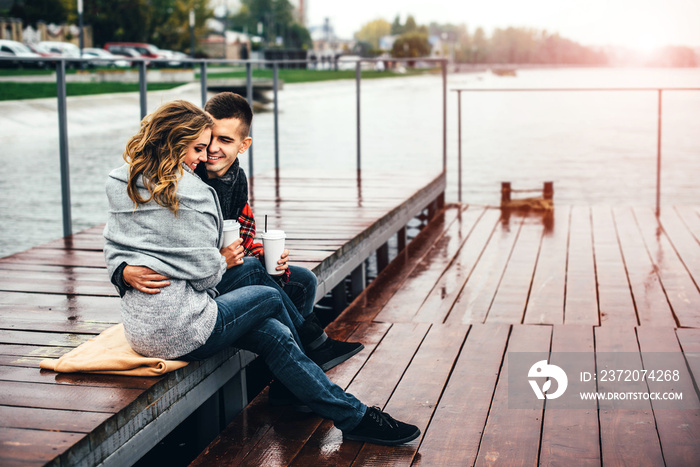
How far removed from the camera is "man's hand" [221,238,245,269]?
234 cm

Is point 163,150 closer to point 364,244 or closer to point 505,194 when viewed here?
point 364,244

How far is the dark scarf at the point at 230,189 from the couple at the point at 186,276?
0.29 metres

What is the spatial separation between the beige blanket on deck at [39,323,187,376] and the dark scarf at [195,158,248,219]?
0.60 metres

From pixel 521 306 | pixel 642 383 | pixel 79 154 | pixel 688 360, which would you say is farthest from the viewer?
pixel 79 154

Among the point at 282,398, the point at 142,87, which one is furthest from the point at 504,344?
the point at 142,87

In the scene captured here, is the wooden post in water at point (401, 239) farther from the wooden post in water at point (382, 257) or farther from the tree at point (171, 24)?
the tree at point (171, 24)

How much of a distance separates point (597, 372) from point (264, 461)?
1.34 meters

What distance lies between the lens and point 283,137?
16.5 m

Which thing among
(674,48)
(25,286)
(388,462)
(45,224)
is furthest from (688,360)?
(674,48)

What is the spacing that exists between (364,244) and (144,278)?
7.85 ft

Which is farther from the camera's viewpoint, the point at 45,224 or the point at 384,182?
the point at 45,224

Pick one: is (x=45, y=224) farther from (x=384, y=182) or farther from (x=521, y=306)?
(x=521, y=306)

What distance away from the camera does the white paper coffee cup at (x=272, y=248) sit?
2480mm

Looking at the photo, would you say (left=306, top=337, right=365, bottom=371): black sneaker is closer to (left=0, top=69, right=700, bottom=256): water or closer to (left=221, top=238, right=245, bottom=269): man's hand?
(left=221, top=238, right=245, bottom=269): man's hand
